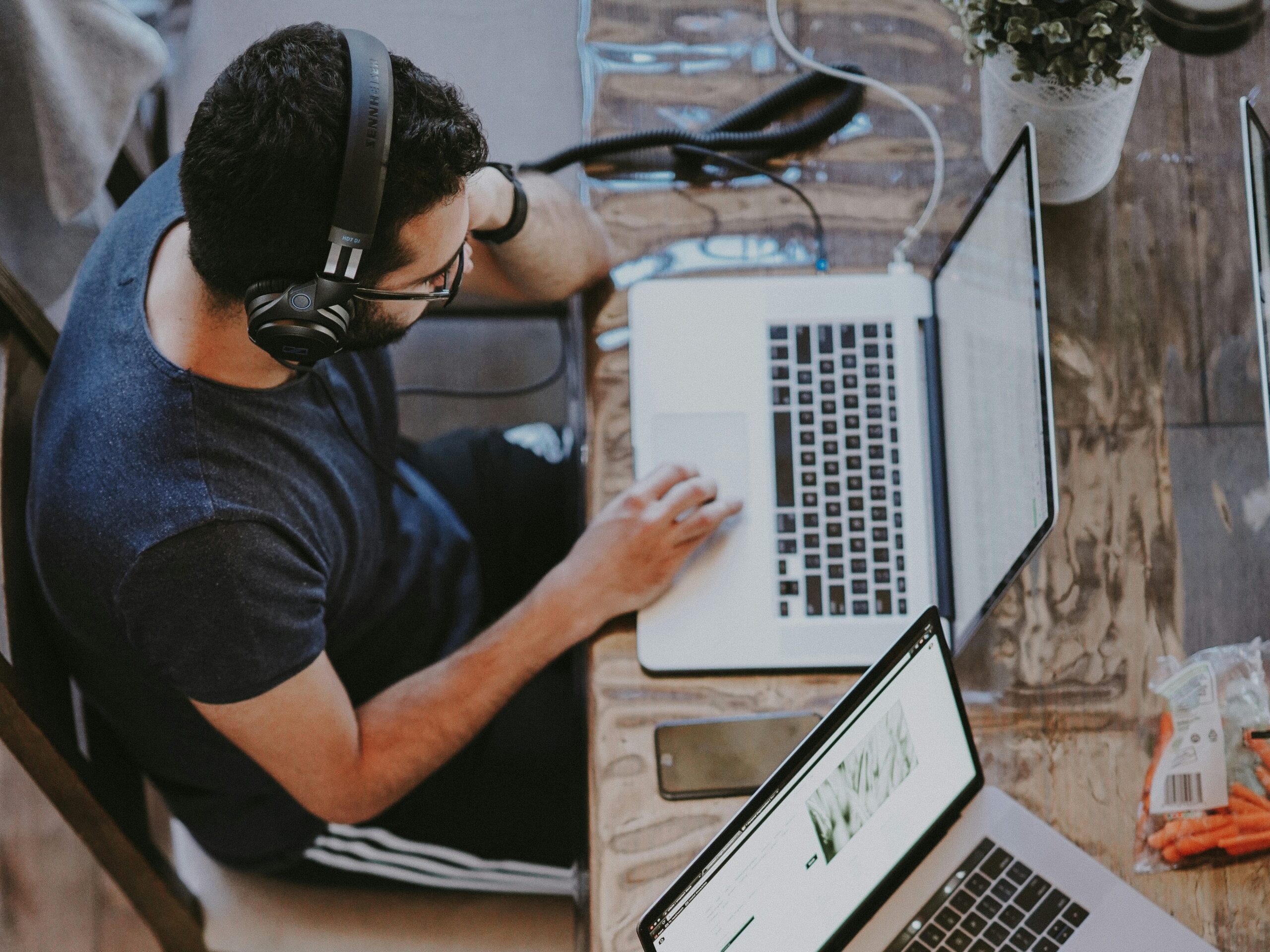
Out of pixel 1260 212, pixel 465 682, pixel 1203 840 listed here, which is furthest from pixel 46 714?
pixel 1260 212

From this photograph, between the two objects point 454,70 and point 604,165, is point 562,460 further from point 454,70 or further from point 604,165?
point 454,70

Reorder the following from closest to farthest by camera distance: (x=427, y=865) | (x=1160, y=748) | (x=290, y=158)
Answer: (x=290, y=158) < (x=1160, y=748) < (x=427, y=865)

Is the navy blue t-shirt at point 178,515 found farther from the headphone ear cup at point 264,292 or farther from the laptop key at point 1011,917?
the laptop key at point 1011,917

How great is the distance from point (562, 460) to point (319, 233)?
2.23ft

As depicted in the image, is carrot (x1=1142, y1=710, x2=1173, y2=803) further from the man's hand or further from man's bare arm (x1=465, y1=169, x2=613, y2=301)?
man's bare arm (x1=465, y1=169, x2=613, y2=301)

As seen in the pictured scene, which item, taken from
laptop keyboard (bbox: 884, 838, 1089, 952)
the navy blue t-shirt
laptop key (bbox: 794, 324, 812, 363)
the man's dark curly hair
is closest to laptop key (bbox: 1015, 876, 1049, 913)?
laptop keyboard (bbox: 884, 838, 1089, 952)

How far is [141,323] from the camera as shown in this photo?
35.7 inches

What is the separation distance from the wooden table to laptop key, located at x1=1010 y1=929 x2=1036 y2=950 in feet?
0.32

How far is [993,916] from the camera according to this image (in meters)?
0.92

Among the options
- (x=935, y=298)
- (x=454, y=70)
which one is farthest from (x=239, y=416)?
(x=454, y=70)

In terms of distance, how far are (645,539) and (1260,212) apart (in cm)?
58

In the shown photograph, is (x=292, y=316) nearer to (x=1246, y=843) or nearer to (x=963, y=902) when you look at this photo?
(x=963, y=902)

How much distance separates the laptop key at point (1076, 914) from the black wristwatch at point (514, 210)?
0.80 metres

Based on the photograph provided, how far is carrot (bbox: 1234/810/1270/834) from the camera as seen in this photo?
94cm
